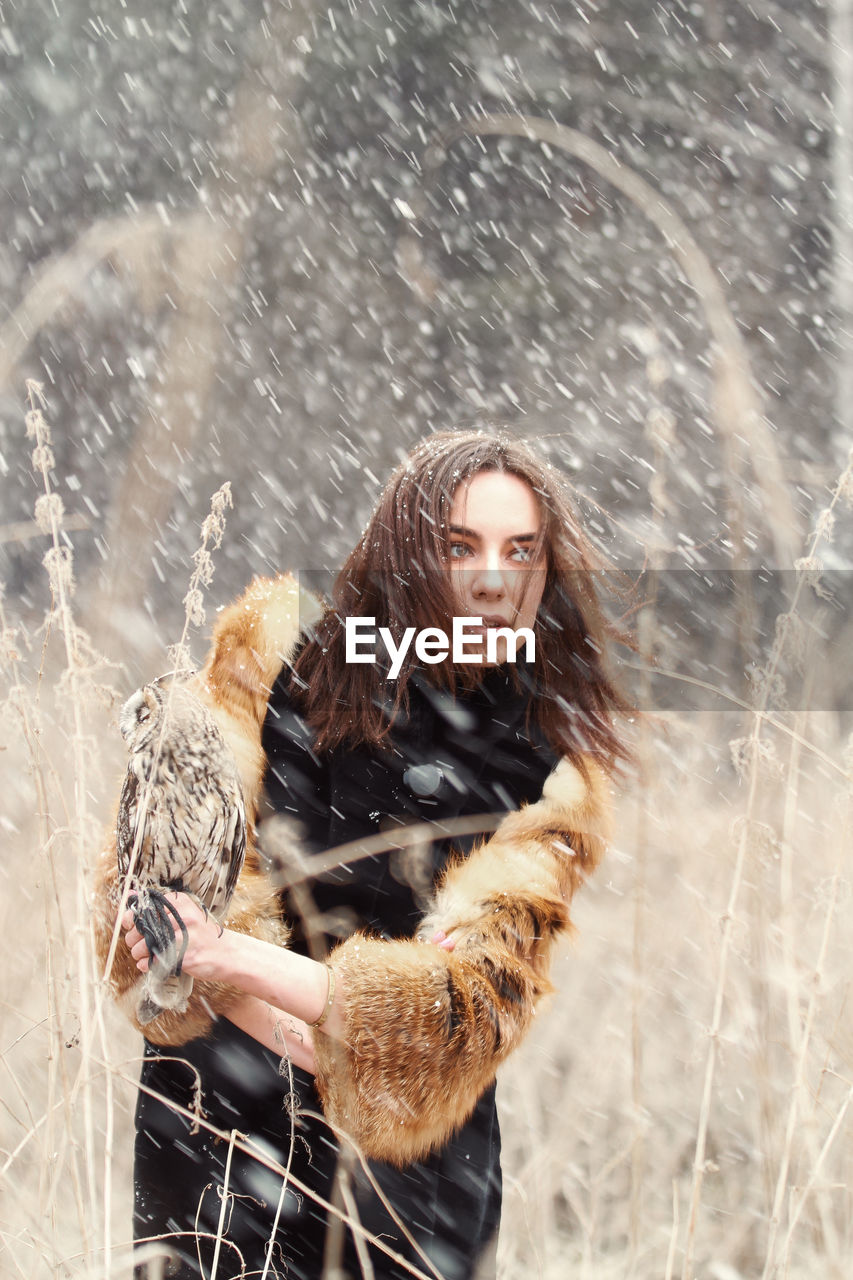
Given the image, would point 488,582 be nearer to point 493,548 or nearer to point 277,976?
point 493,548

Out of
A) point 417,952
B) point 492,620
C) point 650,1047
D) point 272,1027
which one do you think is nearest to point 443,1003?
point 417,952

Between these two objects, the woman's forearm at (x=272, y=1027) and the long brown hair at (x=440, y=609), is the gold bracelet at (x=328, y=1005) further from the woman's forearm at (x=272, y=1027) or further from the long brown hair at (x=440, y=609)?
the long brown hair at (x=440, y=609)

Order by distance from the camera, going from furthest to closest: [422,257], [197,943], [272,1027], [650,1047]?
[422,257], [650,1047], [272,1027], [197,943]

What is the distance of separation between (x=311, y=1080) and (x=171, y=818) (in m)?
0.45

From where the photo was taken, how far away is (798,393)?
432cm

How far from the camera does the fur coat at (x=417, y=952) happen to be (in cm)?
90

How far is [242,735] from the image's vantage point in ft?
3.48

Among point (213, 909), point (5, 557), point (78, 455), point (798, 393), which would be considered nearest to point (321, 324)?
point (78, 455)

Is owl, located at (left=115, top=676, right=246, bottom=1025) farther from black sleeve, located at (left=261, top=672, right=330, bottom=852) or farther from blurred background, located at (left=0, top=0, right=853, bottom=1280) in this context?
blurred background, located at (left=0, top=0, right=853, bottom=1280)

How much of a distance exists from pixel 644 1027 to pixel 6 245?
4.61 meters

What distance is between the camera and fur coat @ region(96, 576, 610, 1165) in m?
0.90

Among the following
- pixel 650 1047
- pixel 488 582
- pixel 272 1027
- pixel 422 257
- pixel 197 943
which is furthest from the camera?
pixel 422 257

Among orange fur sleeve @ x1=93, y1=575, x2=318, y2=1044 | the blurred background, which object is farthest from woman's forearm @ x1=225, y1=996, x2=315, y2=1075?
the blurred background

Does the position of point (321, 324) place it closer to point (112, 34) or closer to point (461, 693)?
point (112, 34)
